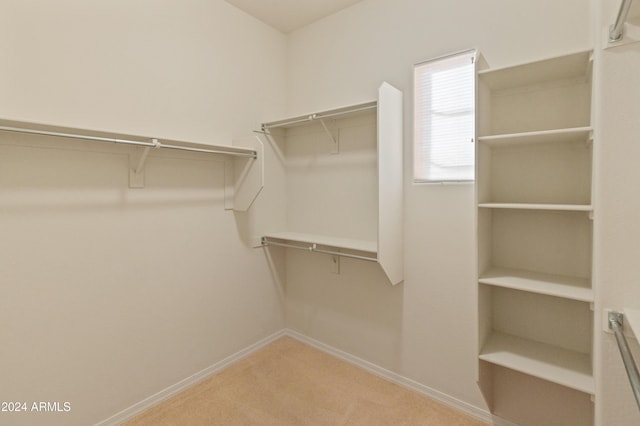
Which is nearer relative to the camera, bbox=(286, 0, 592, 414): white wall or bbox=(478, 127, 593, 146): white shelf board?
bbox=(478, 127, 593, 146): white shelf board

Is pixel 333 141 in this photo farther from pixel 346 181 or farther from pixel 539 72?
pixel 539 72

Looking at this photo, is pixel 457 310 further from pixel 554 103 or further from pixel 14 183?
pixel 14 183

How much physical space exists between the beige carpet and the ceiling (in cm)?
297

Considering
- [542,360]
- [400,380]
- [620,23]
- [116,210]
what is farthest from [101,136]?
[542,360]

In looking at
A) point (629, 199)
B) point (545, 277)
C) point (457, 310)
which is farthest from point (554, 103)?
point (457, 310)

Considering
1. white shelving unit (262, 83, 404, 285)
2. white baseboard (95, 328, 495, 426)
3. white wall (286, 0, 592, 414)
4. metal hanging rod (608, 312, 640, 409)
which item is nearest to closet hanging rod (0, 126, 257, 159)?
white shelving unit (262, 83, 404, 285)

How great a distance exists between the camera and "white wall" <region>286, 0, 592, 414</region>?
1.76 meters

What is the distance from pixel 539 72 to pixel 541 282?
108 centimetres

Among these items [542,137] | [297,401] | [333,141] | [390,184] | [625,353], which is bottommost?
[297,401]

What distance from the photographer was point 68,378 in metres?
1.71

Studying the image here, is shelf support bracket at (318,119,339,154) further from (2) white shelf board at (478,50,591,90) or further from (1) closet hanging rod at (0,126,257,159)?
(2) white shelf board at (478,50,591,90)

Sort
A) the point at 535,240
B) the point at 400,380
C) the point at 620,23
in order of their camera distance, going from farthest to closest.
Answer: the point at 400,380
the point at 535,240
the point at 620,23

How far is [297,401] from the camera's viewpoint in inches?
82.2

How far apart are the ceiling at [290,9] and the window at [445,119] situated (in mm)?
980
